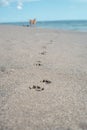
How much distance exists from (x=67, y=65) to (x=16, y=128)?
360cm

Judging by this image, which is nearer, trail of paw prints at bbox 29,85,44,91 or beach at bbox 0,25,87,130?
beach at bbox 0,25,87,130

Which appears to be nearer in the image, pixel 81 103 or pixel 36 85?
pixel 81 103

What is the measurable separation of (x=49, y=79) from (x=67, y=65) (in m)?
1.52

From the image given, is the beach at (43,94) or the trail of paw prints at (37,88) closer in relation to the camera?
the beach at (43,94)

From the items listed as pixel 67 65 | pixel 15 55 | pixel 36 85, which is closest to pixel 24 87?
pixel 36 85

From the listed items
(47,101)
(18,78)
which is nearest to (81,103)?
(47,101)

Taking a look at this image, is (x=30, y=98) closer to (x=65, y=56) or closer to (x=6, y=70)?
(x=6, y=70)

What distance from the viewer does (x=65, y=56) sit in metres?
7.94

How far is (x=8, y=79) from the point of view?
16.6ft

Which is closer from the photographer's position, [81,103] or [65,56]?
[81,103]

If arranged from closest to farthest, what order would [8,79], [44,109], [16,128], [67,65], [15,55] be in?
[16,128] → [44,109] → [8,79] → [67,65] → [15,55]

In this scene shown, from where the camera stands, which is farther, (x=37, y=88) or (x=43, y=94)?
(x=37, y=88)

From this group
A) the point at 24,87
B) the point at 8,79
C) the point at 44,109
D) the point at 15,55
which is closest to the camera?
the point at 44,109

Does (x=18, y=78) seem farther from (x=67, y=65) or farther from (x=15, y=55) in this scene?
(x=15, y=55)
